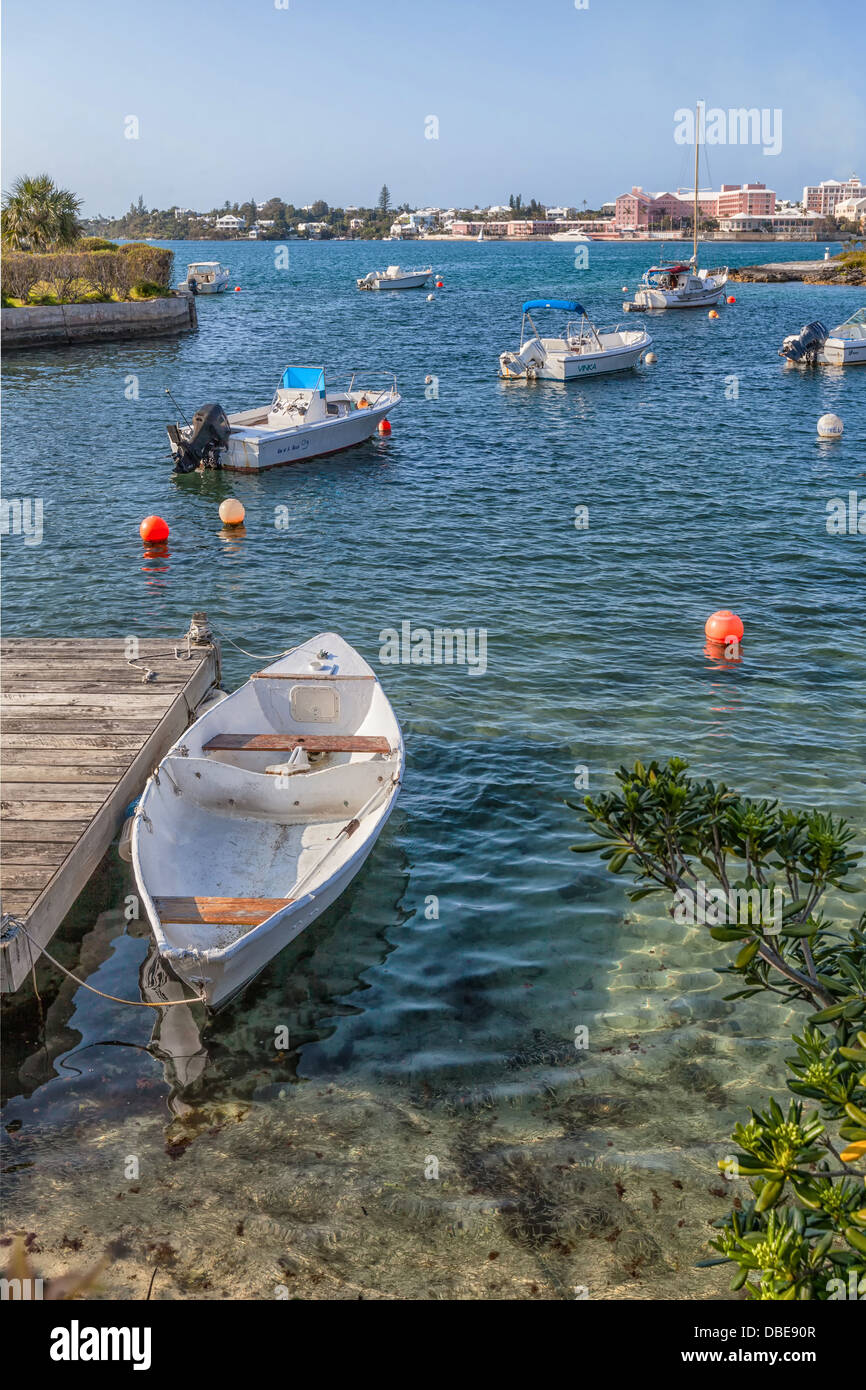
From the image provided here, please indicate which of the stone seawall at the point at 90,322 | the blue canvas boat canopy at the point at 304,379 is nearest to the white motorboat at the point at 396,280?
the stone seawall at the point at 90,322

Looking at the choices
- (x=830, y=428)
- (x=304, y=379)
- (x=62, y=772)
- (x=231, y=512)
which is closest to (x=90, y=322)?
(x=304, y=379)

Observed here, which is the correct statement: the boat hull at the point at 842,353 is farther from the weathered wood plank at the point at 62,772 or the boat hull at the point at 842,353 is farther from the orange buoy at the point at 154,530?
the weathered wood plank at the point at 62,772

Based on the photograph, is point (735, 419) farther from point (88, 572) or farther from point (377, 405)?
point (88, 572)

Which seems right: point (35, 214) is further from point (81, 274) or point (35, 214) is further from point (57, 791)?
point (57, 791)

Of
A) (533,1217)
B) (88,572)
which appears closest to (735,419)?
(88,572)

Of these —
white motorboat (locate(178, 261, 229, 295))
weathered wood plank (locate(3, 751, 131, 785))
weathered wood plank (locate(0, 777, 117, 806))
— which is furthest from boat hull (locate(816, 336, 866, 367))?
white motorboat (locate(178, 261, 229, 295))

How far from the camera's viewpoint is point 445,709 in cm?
1438

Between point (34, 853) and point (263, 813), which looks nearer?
point (34, 853)

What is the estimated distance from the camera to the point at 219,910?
8.67 m

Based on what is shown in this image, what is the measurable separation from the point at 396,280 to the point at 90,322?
49195 millimetres

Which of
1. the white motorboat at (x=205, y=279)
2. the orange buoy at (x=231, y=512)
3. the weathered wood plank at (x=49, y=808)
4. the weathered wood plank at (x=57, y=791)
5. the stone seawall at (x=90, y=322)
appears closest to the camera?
the weathered wood plank at (x=49, y=808)

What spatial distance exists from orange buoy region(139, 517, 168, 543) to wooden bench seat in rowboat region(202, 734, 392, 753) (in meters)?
12.1

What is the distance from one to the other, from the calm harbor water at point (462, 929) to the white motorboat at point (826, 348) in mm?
18109

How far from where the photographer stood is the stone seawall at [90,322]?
A: 50.9m
